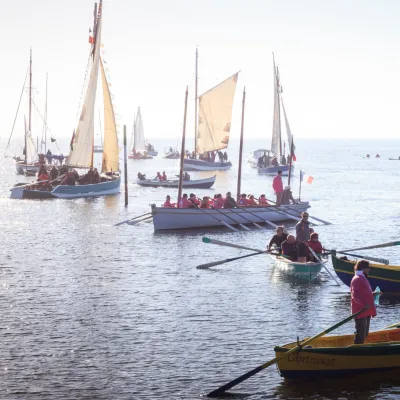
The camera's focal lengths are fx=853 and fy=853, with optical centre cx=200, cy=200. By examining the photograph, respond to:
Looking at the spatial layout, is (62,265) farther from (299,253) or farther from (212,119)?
(212,119)

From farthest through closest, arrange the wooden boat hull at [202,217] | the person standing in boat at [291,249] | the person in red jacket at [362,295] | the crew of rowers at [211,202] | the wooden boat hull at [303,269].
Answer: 1. the crew of rowers at [211,202]
2. the wooden boat hull at [202,217]
3. the person standing in boat at [291,249]
4. the wooden boat hull at [303,269]
5. the person in red jacket at [362,295]

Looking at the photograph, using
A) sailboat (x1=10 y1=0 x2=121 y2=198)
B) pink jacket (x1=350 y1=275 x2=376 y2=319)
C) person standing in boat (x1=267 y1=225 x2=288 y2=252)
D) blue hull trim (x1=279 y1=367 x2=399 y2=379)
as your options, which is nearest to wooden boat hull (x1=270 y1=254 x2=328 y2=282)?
person standing in boat (x1=267 y1=225 x2=288 y2=252)

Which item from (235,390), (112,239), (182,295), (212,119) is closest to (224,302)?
(182,295)

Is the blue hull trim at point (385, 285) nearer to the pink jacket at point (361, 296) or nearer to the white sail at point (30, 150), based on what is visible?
the pink jacket at point (361, 296)

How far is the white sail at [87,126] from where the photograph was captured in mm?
81525

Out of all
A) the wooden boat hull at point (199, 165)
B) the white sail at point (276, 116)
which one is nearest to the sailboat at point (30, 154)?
the wooden boat hull at point (199, 165)

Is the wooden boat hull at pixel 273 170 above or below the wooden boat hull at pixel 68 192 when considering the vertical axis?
above

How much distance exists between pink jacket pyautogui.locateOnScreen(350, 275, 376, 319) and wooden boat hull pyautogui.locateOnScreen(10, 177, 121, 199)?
60388mm

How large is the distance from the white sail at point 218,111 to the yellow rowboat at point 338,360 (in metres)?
62.6

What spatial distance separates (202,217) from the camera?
5809 cm

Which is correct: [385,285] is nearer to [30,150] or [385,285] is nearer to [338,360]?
[338,360]

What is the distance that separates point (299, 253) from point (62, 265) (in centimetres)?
1358

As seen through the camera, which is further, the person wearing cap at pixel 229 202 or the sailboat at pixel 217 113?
the sailboat at pixel 217 113

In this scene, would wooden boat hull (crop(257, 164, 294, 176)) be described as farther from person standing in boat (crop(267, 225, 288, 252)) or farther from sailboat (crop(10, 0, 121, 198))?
person standing in boat (crop(267, 225, 288, 252))
